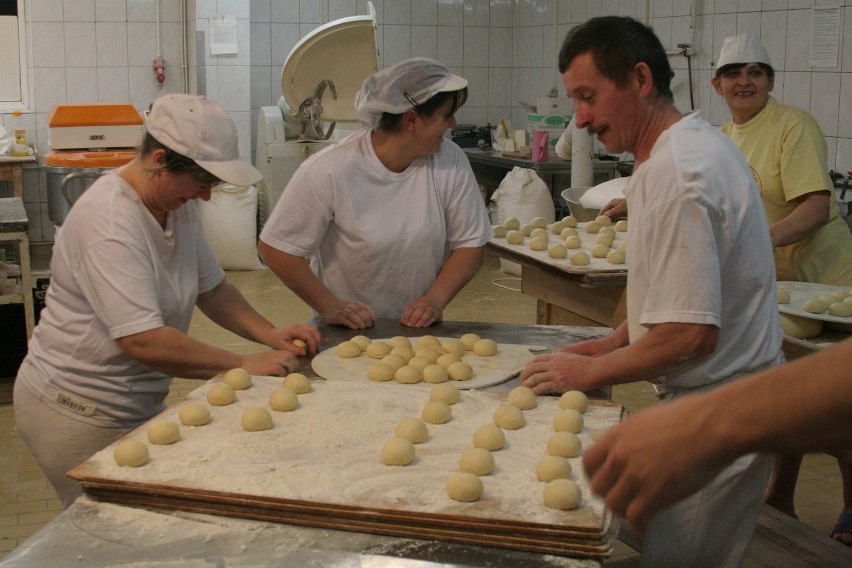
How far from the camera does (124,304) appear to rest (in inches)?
81.8

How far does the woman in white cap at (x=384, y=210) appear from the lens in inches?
108

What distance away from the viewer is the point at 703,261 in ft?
5.78

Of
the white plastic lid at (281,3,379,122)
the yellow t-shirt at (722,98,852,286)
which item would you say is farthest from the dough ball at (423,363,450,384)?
the white plastic lid at (281,3,379,122)

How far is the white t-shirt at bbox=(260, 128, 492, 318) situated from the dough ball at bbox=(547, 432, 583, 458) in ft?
3.87

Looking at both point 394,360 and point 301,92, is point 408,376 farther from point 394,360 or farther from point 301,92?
point 301,92

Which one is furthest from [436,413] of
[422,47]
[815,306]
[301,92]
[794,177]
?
[422,47]

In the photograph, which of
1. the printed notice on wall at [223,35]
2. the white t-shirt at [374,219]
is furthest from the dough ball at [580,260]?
the printed notice on wall at [223,35]

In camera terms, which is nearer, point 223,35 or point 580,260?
point 580,260

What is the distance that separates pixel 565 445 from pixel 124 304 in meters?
1.04

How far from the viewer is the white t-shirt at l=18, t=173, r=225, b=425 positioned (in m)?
2.09

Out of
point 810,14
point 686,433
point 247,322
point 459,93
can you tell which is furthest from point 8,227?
point 810,14

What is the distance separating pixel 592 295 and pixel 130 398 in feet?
6.19

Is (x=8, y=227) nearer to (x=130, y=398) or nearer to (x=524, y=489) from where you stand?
(x=130, y=398)

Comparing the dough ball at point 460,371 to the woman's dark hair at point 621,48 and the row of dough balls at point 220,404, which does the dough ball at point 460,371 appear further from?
the woman's dark hair at point 621,48
